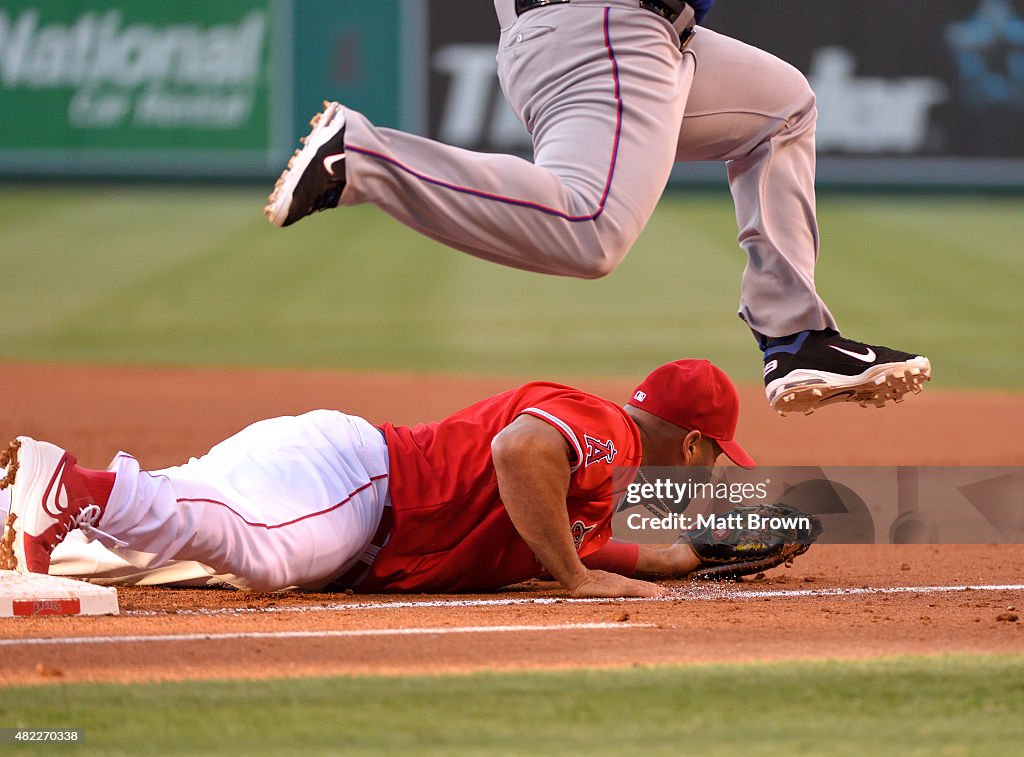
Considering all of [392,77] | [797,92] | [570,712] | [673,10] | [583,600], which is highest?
[392,77]

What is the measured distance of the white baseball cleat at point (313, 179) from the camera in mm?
2684

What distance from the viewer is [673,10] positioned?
10.8 ft

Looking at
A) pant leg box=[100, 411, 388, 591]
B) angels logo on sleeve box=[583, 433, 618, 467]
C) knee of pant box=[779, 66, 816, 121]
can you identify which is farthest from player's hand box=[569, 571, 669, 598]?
knee of pant box=[779, 66, 816, 121]

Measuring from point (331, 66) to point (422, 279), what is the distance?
3.09 m

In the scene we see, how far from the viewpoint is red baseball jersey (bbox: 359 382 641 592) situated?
383 centimetres

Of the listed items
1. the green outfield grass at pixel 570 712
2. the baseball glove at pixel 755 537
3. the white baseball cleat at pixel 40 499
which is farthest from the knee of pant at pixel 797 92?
the white baseball cleat at pixel 40 499

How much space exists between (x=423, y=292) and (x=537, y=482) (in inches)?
468

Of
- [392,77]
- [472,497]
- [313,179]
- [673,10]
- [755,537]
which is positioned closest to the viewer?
[313,179]

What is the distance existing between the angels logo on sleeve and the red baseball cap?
0.26 meters

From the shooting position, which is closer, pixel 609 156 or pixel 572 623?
pixel 609 156

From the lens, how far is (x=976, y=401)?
10.1 m

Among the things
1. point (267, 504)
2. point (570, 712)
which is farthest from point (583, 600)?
point (570, 712)

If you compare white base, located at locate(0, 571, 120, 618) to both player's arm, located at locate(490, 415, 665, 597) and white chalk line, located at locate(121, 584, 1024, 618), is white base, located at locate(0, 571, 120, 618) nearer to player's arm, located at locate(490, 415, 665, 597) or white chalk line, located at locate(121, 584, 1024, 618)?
white chalk line, located at locate(121, 584, 1024, 618)

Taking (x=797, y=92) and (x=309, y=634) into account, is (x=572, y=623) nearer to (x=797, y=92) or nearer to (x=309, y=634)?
(x=309, y=634)
